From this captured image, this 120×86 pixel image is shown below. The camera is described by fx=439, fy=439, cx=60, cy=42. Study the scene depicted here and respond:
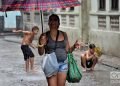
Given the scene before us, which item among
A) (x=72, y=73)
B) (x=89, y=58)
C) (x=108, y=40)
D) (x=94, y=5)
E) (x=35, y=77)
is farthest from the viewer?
(x=94, y=5)

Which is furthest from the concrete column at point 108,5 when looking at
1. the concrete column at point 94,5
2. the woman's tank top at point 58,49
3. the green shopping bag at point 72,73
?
the woman's tank top at point 58,49

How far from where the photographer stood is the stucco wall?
57.9 feet

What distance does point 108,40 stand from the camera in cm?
1850

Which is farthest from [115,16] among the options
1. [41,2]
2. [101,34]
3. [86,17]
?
[41,2]

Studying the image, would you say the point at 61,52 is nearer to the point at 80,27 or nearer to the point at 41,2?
the point at 41,2

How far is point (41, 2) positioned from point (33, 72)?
21.5ft

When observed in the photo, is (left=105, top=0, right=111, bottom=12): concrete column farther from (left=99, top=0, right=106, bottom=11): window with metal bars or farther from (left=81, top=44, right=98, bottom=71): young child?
(left=81, top=44, right=98, bottom=71): young child

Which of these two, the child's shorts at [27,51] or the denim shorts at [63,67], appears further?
the child's shorts at [27,51]

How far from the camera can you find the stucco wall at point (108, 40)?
17.7 m

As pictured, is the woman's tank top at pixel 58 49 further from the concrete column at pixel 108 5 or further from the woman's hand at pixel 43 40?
the concrete column at pixel 108 5

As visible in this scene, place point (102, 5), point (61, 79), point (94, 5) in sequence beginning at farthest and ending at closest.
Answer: point (94, 5)
point (102, 5)
point (61, 79)

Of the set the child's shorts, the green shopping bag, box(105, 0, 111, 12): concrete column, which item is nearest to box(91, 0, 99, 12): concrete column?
box(105, 0, 111, 12): concrete column

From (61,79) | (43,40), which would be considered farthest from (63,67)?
(43,40)

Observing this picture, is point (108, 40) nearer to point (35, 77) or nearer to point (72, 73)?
point (35, 77)
